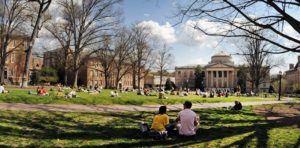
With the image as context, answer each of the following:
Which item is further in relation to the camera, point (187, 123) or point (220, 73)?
point (220, 73)

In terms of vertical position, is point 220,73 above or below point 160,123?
above

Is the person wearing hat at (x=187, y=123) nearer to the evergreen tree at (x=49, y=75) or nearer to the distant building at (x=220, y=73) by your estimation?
the evergreen tree at (x=49, y=75)

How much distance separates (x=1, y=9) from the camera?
4888cm

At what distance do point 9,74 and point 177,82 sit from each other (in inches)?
3744

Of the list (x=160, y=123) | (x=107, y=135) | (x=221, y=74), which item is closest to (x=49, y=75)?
(x=107, y=135)

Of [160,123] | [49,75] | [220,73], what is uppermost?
[220,73]

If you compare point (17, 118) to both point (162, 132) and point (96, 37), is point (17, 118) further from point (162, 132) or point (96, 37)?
point (96, 37)

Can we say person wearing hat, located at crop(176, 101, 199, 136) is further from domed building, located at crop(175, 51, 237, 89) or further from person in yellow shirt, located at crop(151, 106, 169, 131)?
domed building, located at crop(175, 51, 237, 89)

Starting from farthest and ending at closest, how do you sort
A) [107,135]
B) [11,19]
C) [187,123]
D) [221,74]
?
[221,74] < [11,19] < [107,135] < [187,123]

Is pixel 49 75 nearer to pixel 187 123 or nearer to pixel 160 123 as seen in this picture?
pixel 160 123

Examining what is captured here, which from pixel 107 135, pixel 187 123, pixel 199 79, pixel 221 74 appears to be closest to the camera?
pixel 187 123

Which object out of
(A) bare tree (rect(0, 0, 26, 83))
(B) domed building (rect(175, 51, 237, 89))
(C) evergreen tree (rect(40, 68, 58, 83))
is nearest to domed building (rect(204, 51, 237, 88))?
(B) domed building (rect(175, 51, 237, 89))

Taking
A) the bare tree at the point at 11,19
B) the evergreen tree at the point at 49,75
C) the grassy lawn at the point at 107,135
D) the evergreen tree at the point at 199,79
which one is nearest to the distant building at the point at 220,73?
the evergreen tree at the point at 199,79

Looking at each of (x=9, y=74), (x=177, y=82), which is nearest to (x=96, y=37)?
(x=9, y=74)
